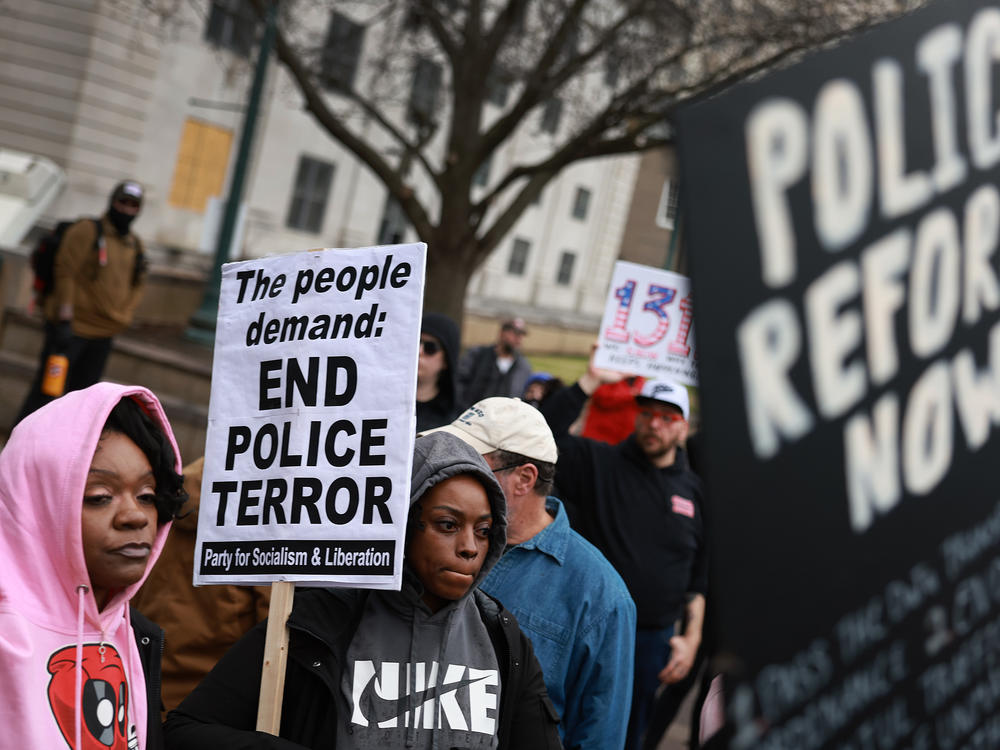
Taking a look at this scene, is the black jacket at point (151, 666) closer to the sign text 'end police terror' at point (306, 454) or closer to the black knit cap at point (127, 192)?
the sign text 'end police terror' at point (306, 454)

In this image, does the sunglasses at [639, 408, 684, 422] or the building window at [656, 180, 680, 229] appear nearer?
the building window at [656, 180, 680, 229]

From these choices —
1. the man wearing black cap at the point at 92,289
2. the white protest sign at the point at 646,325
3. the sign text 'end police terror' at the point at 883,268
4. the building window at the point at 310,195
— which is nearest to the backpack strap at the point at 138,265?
the man wearing black cap at the point at 92,289

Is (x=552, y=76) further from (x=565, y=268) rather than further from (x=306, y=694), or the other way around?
(x=565, y=268)

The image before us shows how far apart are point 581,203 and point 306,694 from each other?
41414 millimetres

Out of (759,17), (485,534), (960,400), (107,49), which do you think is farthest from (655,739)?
(107,49)

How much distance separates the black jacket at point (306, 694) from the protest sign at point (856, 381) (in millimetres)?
1589

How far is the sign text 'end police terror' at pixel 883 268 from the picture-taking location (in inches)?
45.2

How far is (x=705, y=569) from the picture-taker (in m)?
5.95

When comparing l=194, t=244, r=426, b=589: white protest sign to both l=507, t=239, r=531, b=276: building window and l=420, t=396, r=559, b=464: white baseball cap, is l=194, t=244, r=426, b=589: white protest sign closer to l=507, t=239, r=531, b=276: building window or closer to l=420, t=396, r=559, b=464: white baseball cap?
l=420, t=396, r=559, b=464: white baseball cap

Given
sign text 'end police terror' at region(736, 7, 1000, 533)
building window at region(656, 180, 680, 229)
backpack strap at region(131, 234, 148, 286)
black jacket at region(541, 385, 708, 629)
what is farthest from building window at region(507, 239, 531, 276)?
sign text 'end police terror' at region(736, 7, 1000, 533)

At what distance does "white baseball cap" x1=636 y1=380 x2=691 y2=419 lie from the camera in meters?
5.85

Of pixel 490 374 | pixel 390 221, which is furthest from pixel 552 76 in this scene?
pixel 390 221

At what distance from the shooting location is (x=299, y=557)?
117 inches

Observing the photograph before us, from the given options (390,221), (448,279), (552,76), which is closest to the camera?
(448,279)
